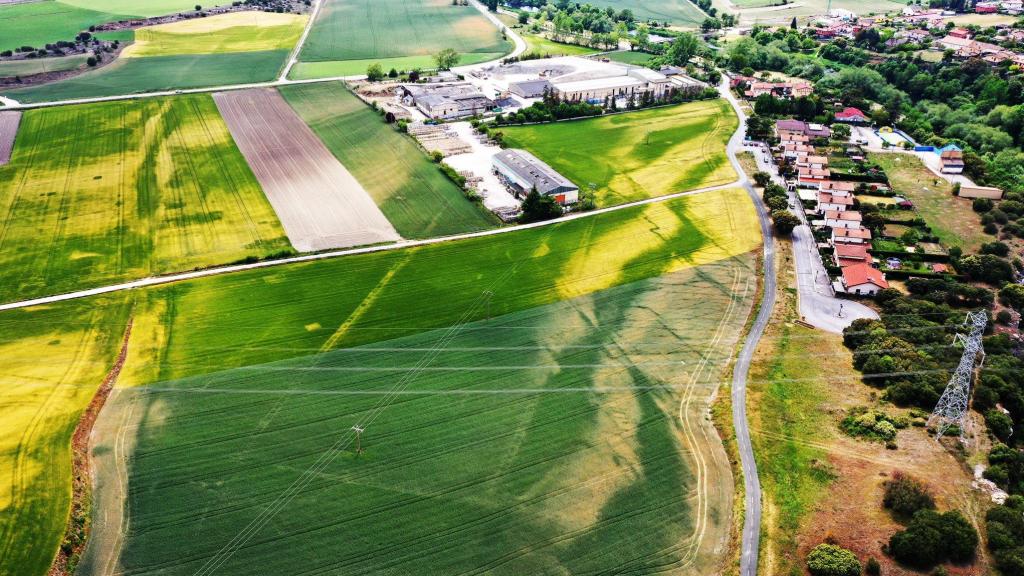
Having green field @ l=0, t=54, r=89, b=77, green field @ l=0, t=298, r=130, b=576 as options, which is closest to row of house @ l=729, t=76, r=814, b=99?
green field @ l=0, t=298, r=130, b=576

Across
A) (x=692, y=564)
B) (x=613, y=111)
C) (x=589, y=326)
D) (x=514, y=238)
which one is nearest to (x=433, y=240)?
(x=514, y=238)

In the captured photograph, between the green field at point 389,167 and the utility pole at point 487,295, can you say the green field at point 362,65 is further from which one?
the utility pole at point 487,295

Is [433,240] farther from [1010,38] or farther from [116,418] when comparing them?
[1010,38]

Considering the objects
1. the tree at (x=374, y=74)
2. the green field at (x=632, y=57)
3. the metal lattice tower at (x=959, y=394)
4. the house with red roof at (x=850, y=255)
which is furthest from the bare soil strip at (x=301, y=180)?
the green field at (x=632, y=57)

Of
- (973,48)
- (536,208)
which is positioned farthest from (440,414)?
(973,48)

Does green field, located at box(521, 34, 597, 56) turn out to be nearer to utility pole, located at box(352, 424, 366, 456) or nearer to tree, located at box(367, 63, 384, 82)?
tree, located at box(367, 63, 384, 82)

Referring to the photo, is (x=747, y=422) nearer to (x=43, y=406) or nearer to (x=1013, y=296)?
(x=1013, y=296)
